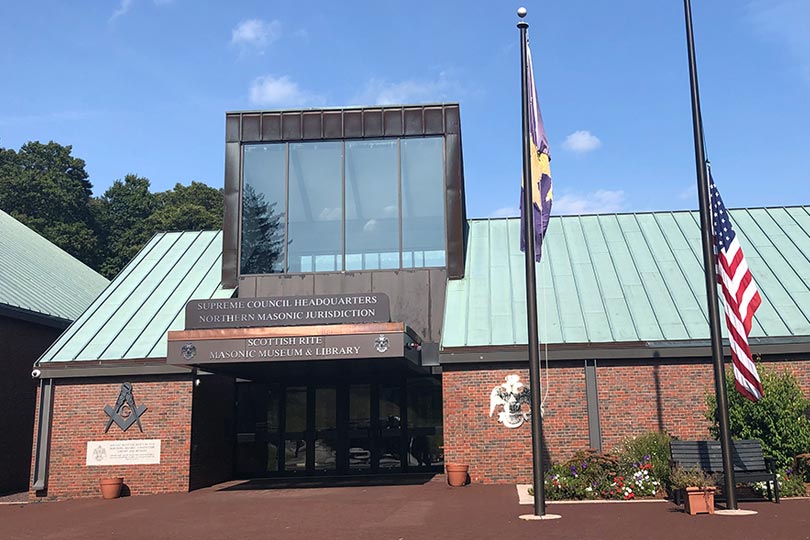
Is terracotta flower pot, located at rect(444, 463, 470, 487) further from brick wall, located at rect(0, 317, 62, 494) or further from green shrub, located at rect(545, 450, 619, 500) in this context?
brick wall, located at rect(0, 317, 62, 494)

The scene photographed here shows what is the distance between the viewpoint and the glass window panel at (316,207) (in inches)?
929

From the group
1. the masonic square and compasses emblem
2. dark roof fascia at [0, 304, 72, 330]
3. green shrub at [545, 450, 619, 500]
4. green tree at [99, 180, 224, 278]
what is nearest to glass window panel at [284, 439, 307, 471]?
the masonic square and compasses emblem

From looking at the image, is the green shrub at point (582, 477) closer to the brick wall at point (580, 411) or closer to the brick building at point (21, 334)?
the brick wall at point (580, 411)

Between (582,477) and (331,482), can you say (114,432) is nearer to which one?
(331,482)

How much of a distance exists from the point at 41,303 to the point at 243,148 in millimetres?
8433

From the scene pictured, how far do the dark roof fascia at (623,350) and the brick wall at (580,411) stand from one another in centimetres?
27

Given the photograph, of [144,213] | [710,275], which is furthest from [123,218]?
[710,275]

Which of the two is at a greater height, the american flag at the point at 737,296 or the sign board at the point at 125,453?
the american flag at the point at 737,296

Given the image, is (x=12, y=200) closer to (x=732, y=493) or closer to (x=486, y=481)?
(x=486, y=481)

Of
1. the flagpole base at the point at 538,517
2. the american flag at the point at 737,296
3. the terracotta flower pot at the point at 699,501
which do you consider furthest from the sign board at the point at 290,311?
the terracotta flower pot at the point at 699,501

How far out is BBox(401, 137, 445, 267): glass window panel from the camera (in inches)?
924

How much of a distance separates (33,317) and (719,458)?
19950 mm

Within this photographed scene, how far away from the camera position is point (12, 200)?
183 feet

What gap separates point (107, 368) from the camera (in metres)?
20.5
